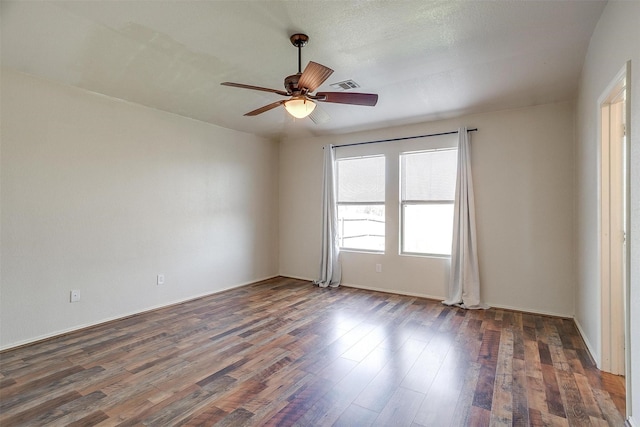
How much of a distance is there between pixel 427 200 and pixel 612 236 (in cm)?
237

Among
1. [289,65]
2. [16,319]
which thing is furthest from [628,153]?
[16,319]

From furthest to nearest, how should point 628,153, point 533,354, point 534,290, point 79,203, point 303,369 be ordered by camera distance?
point 534,290 → point 79,203 → point 533,354 → point 303,369 → point 628,153

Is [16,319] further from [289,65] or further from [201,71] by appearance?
[289,65]

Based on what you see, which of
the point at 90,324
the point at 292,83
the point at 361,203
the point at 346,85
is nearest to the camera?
the point at 292,83

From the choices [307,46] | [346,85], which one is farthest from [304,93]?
[346,85]

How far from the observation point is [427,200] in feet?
15.2

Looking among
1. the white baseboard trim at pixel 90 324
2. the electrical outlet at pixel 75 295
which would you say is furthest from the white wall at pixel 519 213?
the electrical outlet at pixel 75 295

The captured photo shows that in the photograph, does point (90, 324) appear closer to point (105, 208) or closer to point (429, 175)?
point (105, 208)

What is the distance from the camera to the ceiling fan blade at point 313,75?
→ 2066 mm

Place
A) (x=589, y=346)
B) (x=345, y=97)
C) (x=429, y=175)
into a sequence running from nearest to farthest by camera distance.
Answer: (x=345, y=97), (x=589, y=346), (x=429, y=175)

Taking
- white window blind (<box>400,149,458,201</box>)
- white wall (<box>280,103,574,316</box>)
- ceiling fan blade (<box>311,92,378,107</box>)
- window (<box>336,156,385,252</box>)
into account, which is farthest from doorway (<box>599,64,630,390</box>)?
window (<box>336,156,385,252</box>)

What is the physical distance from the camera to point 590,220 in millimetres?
2797

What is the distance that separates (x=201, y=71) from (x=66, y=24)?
102 cm

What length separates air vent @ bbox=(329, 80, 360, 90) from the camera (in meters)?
3.23
